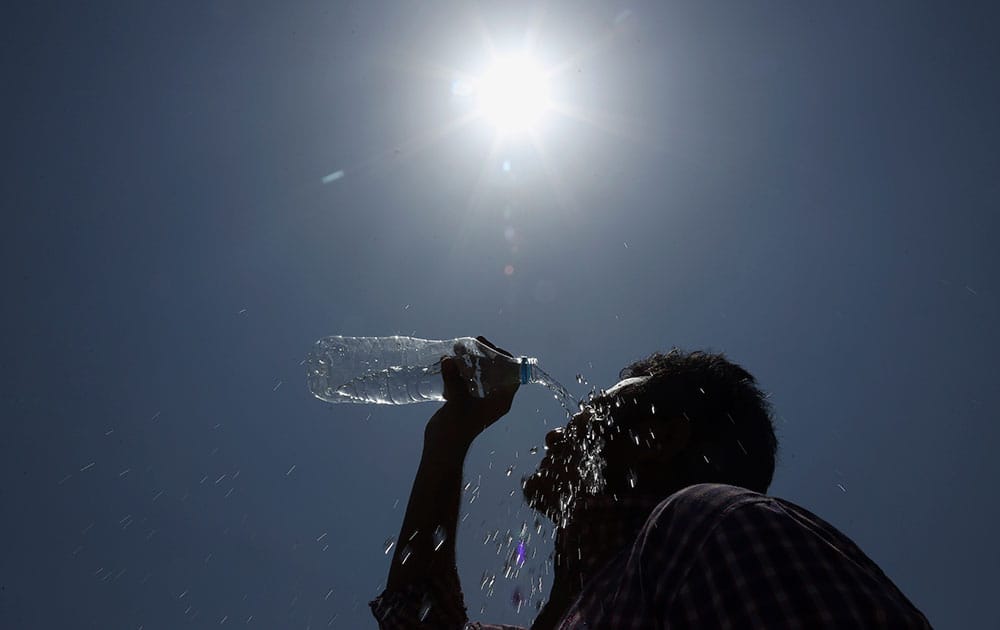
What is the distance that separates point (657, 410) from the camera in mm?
2178

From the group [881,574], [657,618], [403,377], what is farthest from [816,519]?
[403,377]

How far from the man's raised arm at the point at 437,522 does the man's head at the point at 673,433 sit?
0.85 meters

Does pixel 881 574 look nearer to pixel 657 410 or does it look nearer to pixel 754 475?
pixel 754 475

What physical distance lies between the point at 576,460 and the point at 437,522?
3.44ft

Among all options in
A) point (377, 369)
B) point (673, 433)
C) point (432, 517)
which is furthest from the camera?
point (377, 369)

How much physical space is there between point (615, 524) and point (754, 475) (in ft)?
1.72

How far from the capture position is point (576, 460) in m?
2.54

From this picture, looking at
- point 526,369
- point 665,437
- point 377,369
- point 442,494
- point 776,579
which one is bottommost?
point 776,579

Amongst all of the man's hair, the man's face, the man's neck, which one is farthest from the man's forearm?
the man's hair

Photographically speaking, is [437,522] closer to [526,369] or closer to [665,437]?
[526,369]

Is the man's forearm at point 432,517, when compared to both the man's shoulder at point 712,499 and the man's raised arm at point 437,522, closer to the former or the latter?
the man's raised arm at point 437,522

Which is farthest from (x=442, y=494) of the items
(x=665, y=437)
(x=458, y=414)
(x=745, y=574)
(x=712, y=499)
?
(x=745, y=574)

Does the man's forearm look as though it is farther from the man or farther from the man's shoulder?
the man's shoulder

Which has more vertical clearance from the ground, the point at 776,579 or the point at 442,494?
the point at 442,494
